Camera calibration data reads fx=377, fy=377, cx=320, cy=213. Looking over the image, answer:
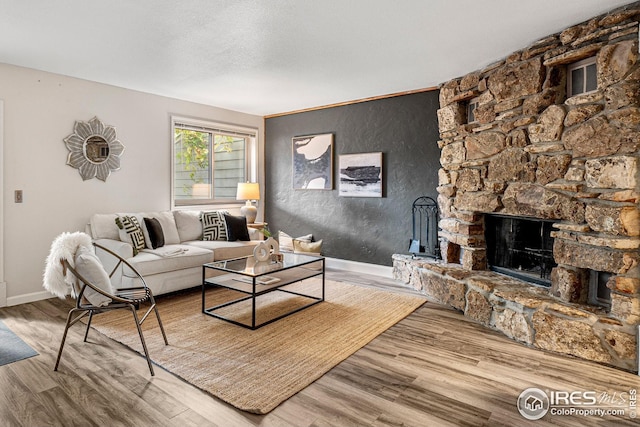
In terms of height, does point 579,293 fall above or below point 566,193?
below

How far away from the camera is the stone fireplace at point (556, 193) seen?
103 inches

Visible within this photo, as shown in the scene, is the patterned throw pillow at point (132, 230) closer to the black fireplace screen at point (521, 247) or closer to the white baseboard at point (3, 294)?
the white baseboard at point (3, 294)

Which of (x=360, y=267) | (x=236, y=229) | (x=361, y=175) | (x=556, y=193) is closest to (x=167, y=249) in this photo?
(x=236, y=229)

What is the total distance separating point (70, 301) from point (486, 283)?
4313mm

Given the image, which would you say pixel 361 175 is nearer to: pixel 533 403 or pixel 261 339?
pixel 261 339

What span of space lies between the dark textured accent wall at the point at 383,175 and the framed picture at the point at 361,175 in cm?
9

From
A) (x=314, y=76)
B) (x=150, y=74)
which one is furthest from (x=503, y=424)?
(x=150, y=74)

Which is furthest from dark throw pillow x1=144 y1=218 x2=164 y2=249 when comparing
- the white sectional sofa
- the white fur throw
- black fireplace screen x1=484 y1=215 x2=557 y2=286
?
black fireplace screen x1=484 y1=215 x2=557 y2=286

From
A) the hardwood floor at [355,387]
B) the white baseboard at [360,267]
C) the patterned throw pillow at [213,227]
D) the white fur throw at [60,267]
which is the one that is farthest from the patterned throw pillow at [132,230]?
the white baseboard at [360,267]

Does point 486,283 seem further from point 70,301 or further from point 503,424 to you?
point 70,301

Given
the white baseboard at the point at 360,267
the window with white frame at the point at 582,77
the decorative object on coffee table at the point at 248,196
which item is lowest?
the white baseboard at the point at 360,267

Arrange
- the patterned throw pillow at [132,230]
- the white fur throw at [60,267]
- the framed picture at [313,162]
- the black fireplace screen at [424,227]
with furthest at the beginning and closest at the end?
the framed picture at [313,162] < the black fireplace screen at [424,227] < the patterned throw pillow at [132,230] < the white fur throw at [60,267]

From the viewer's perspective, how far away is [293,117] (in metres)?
6.33
